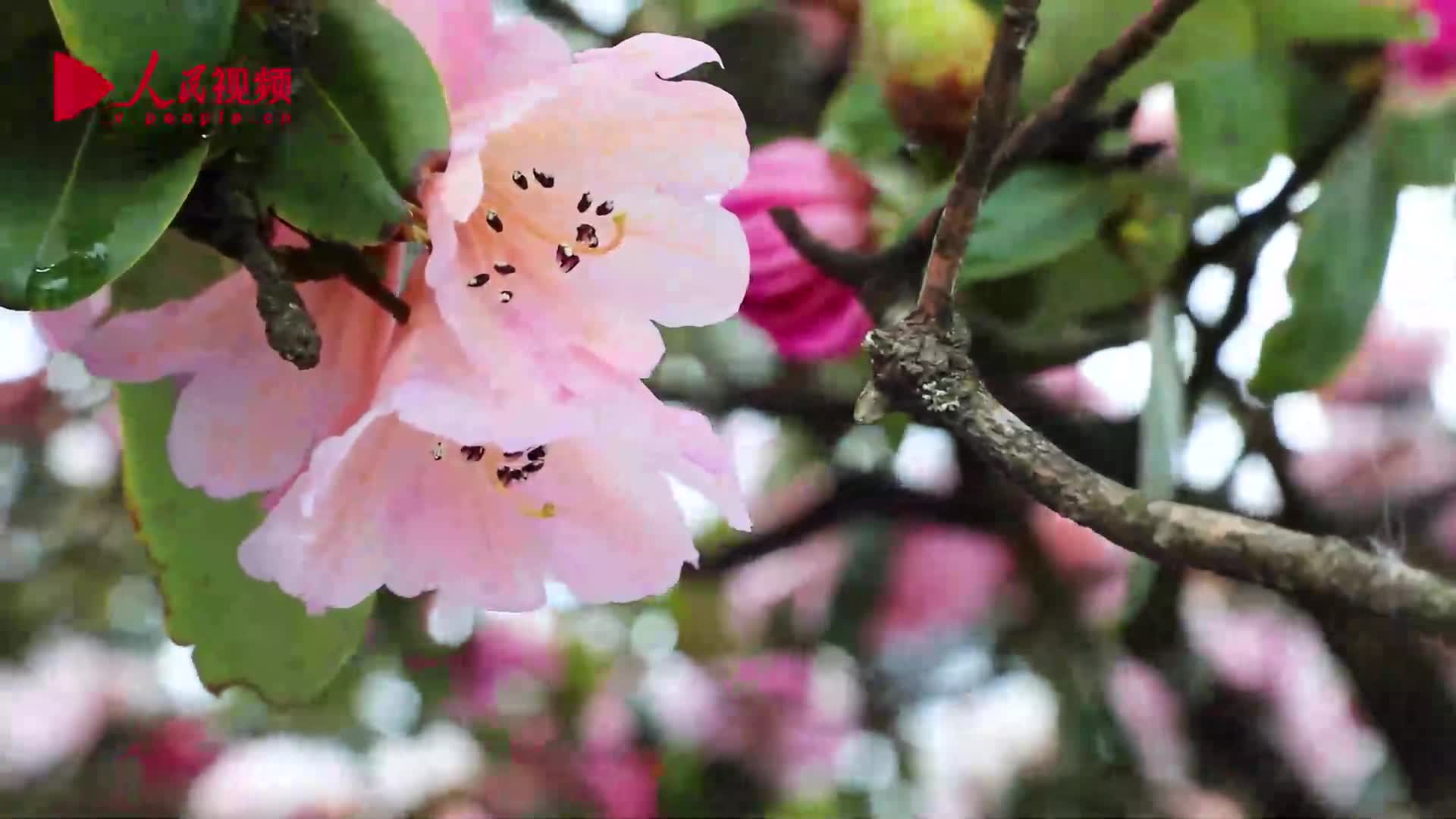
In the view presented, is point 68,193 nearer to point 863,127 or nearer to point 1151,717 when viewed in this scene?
point 863,127

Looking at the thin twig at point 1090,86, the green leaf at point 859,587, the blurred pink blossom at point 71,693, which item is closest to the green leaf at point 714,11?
the thin twig at point 1090,86

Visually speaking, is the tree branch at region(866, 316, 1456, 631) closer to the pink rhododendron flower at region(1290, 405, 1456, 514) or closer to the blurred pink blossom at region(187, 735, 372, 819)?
the pink rhododendron flower at region(1290, 405, 1456, 514)

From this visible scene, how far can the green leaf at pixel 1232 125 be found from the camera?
0.74ft

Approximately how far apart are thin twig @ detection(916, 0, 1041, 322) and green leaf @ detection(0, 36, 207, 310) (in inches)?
4.0

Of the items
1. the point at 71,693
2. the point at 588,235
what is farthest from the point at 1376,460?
the point at 71,693

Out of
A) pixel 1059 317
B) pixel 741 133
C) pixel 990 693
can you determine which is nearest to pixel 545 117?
pixel 741 133

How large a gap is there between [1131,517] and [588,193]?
0.31 ft

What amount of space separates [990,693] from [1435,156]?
0.29m

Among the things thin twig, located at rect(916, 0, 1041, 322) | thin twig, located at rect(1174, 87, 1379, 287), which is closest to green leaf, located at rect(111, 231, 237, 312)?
thin twig, located at rect(916, 0, 1041, 322)

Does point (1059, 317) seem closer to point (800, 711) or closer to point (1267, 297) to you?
point (1267, 297)

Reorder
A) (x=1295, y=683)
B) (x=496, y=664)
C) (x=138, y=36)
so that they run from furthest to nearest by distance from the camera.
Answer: (x=496, y=664) → (x=1295, y=683) → (x=138, y=36)

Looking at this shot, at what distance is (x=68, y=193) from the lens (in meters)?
0.14

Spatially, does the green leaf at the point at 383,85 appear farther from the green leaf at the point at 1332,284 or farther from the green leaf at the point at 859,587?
the green leaf at the point at 859,587

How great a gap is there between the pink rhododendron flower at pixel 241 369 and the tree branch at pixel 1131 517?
8 centimetres
